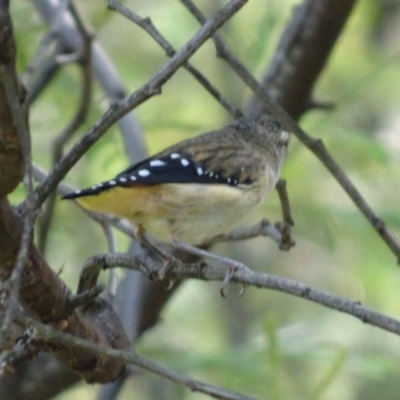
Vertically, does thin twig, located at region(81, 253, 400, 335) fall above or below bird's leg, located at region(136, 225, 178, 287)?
above

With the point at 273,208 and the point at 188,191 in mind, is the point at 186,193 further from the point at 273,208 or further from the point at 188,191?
the point at 273,208

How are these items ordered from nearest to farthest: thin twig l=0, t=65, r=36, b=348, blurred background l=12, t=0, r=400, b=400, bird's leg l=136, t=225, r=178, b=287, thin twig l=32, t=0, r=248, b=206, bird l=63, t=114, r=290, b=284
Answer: thin twig l=0, t=65, r=36, b=348
thin twig l=32, t=0, r=248, b=206
bird's leg l=136, t=225, r=178, b=287
bird l=63, t=114, r=290, b=284
blurred background l=12, t=0, r=400, b=400

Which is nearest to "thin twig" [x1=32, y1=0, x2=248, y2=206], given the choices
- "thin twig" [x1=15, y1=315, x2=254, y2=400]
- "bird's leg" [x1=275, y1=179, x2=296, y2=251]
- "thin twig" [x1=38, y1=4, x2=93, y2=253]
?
"thin twig" [x1=15, y1=315, x2=254, y2=400]

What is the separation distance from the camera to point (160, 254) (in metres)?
2.96

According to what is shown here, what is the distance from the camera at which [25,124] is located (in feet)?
5.52

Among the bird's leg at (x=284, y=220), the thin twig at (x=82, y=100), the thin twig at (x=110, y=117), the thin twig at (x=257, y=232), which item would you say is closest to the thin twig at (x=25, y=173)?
the thin twig at (x=110, y=117)

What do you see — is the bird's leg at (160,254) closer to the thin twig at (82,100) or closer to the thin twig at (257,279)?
the thin twig at (257,279)

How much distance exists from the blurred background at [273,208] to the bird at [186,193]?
0.55 meters

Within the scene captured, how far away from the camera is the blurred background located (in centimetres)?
408

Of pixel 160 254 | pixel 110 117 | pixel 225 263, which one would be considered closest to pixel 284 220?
pixel 225 263

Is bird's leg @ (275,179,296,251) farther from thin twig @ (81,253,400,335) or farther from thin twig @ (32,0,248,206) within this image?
thin twig @ (32,0,248,206)

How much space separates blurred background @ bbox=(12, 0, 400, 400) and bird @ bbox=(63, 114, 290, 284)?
55 centimetres

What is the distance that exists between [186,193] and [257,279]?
47.9 inches

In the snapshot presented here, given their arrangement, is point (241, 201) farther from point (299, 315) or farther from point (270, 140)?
point (299, 315)
